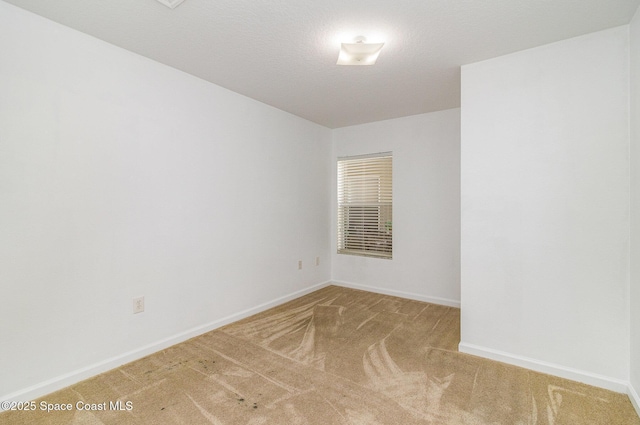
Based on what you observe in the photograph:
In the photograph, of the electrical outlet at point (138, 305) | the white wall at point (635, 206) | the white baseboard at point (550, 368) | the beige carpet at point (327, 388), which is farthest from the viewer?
the electrical outlet at point (138, 305)

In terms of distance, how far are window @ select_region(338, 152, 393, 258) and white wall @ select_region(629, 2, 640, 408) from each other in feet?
8.39

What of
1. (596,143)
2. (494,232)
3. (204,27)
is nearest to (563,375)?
(494,232)

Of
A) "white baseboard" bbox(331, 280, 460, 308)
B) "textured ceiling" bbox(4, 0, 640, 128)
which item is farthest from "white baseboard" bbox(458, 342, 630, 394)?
"textured ceiling" bbox(4, 0, 640, 128)

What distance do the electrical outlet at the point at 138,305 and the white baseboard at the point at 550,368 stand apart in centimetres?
268

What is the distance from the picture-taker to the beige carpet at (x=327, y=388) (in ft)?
5.81

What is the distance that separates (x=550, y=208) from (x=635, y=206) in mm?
441

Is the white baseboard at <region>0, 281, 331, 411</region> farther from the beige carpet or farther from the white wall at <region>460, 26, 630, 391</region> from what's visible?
the white wall at <region>460, 26, 630, 391</region>

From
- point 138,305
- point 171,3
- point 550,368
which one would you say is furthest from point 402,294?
point 171,3

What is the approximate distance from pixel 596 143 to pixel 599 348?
143cm

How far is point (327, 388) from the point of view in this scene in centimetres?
Result: 205

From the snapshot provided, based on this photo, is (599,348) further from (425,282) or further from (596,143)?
(425,282)

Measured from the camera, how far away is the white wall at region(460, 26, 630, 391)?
2066 millimetres

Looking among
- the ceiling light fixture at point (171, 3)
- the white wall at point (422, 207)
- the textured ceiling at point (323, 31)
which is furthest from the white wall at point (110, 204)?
the white wall at point (422, 207)

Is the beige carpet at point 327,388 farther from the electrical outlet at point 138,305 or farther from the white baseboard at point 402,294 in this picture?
the white baseboard at point 402,294
